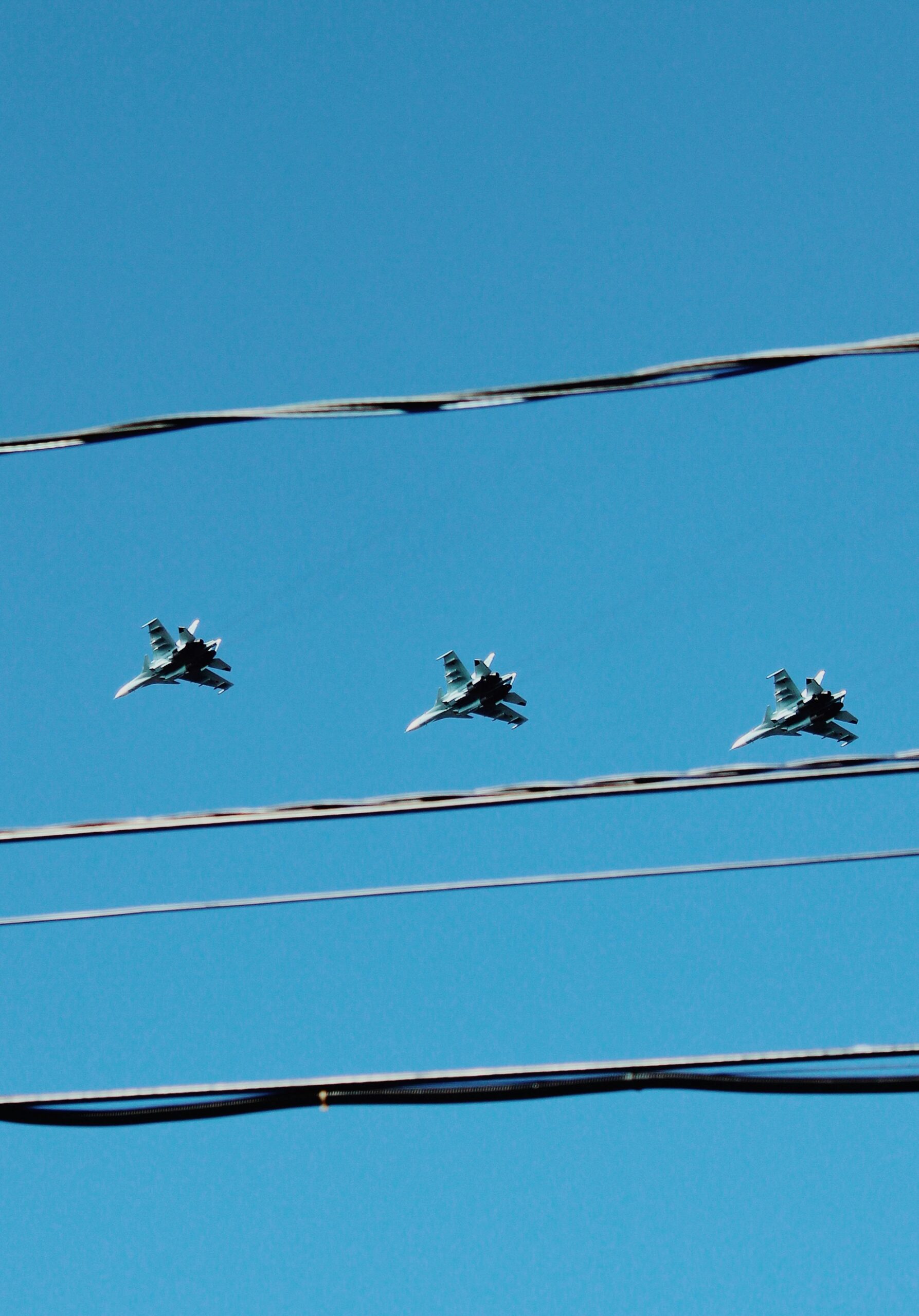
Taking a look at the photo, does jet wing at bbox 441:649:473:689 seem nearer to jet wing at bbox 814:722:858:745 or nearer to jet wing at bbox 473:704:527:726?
jet wing at bbox 473:704:527:726

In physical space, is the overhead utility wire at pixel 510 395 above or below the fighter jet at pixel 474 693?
below

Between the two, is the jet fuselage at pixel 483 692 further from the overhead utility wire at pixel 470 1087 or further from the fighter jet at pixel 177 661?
the overhead utility wire at pixel 470 1087

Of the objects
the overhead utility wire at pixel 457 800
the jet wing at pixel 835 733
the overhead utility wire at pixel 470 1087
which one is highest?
the jet wing at pixel 835 733

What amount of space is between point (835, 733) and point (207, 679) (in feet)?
46.5

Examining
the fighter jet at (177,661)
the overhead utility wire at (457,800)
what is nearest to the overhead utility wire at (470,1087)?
the overhead utility wire at (457,800)

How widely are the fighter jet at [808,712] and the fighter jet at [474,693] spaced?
580 cm

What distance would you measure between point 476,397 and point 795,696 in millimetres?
34180

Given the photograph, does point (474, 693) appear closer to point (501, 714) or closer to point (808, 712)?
point (501, 714)

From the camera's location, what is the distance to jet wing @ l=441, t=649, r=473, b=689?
40.8m

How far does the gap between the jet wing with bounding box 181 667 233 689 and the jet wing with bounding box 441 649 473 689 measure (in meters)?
5.22

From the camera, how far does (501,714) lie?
42188 millimetres

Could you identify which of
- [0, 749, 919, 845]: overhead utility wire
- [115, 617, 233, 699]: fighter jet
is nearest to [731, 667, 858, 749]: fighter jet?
[115, 617, 233, 699]: fighter jet

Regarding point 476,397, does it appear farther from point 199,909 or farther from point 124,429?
point 199,909

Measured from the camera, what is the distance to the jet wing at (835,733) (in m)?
41.7
